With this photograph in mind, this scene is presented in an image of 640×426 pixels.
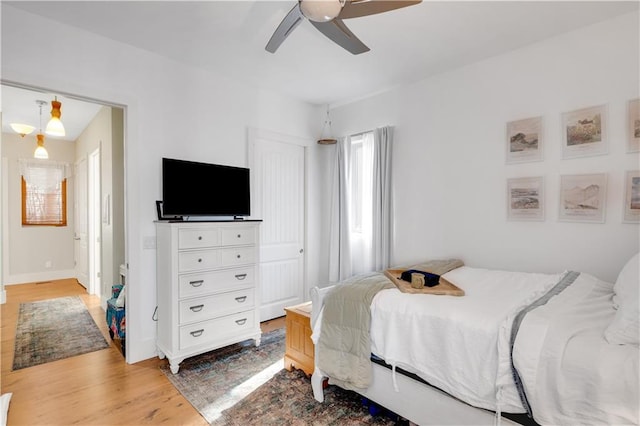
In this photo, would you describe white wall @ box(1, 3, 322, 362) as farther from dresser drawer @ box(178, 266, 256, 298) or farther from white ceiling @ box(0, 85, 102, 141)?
white ceiling @ box(0, 85, 102, 141)

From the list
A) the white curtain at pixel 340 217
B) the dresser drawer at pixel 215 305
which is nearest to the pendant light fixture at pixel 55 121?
the dresser drawer at pixel 215 305

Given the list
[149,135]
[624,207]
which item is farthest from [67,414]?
[624,207]

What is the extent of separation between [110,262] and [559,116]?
487 cm

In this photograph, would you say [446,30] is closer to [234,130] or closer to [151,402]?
[234,130]

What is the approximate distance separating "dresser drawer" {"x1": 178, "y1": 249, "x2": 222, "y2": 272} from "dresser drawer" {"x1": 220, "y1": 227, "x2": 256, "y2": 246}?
123mm

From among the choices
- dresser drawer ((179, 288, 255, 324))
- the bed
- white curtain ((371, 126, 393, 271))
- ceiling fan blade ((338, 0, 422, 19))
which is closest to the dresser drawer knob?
dresser drawer ((179, 288, 255, 324))

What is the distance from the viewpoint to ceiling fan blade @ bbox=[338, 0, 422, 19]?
1.70 m

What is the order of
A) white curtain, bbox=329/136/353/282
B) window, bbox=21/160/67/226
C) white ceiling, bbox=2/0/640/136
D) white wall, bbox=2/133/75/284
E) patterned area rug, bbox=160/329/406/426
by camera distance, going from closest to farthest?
patterned area rug, bbox=160/329/406/426 → white ceiling, bbox=2/0/640/136 → white curtain, bbox=329/136/353/282 → white wall, bbox=2/133/75/284 → window, bbox=21/160/67/226

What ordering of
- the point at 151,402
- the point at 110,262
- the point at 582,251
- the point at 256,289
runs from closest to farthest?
the point at 151,402, the point at 582,251, the point at 256,289, the point at 110,262

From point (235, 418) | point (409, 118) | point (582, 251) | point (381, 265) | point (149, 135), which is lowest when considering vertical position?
point (235, 418)

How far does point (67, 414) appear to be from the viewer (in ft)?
6.77

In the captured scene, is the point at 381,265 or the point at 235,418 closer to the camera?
the point at 235,418

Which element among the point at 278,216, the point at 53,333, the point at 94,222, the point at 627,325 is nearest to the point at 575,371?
the point at 627,325

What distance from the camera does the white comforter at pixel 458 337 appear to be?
1486mm
